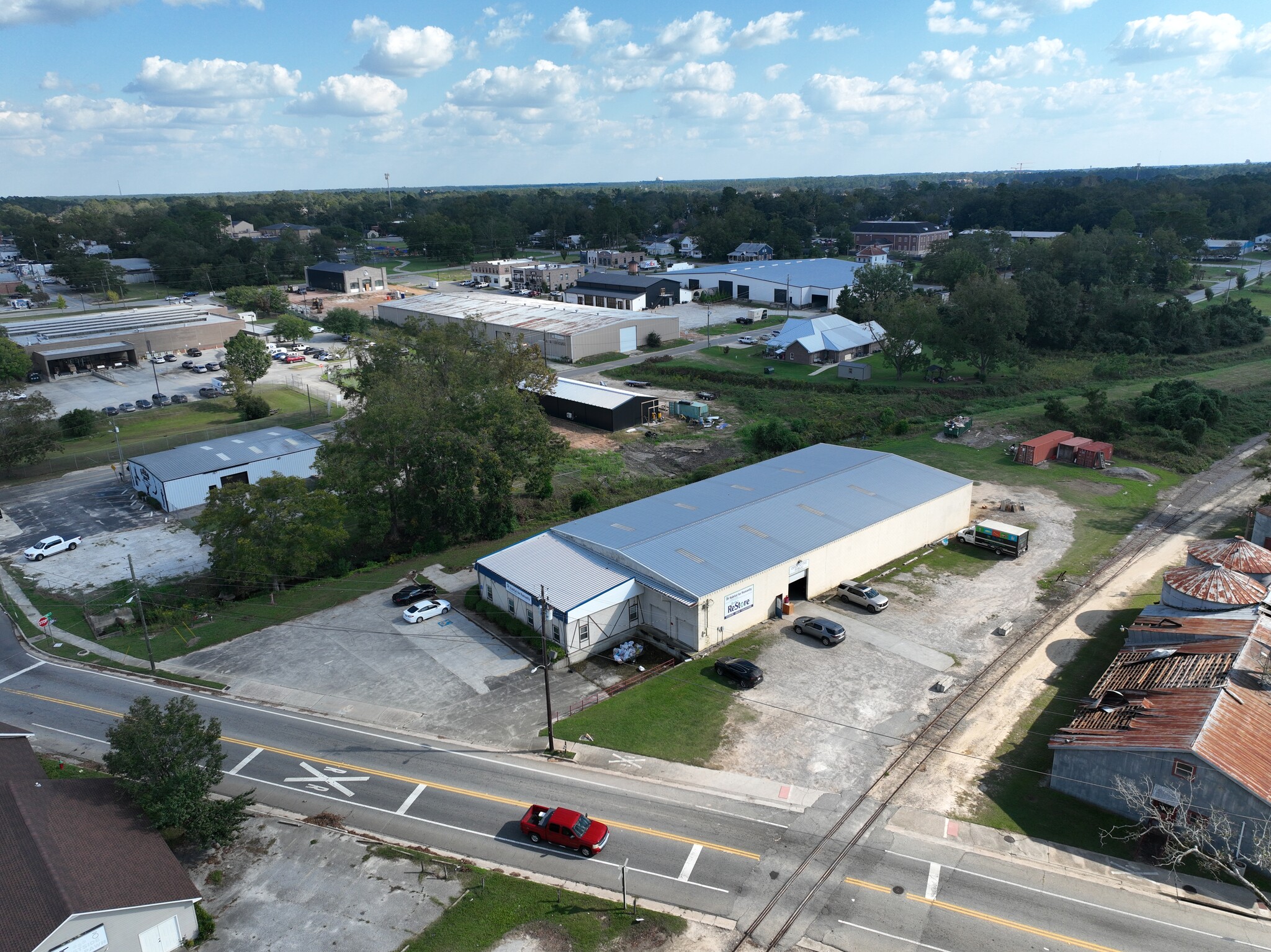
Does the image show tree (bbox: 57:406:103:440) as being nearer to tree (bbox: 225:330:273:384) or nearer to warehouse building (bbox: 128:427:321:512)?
tree (bbox: 225:330:273:384)

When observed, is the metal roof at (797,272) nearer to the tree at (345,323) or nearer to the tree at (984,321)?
the tree at (984,321)

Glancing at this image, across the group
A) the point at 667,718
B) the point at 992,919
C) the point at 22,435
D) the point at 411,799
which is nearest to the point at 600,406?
the point at 667,718

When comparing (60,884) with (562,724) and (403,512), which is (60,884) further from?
(403,512)

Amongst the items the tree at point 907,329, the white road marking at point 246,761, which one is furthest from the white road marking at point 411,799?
the tree at point 907,329

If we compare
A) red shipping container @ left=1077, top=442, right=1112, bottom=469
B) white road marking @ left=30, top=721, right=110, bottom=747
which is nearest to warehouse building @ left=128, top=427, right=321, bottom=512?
white road marking @ left=30, top=721, right=110, bottom=747

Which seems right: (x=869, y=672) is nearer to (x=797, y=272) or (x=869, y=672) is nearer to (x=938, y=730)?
(x=938, y=730)
